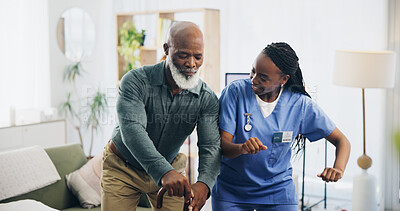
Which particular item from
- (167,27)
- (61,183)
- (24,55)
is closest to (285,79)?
(61,183)

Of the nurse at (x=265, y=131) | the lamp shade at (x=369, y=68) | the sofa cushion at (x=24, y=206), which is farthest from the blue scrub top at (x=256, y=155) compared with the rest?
the lamp shade at (x=369, y=68)

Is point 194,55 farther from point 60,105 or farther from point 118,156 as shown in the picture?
point 60,105

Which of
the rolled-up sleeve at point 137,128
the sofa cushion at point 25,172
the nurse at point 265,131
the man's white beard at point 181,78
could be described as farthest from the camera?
the sofa cushion at point 25,172

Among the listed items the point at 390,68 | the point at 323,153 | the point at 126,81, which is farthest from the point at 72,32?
the point at 126,81

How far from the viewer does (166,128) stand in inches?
65.4

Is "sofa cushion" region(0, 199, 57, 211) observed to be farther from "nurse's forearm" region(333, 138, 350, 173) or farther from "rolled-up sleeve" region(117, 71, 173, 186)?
"nurse's forearm" region(333, 138, 350, 173)

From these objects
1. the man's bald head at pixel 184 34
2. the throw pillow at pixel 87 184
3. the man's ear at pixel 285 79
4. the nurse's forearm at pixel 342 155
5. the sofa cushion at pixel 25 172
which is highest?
the man's bald head at pixel 184 34

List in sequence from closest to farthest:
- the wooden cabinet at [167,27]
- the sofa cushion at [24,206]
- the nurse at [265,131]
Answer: the nurse at [265,131]
the sofa cushion at [24,206]
the wooden cabinet at [167,27]

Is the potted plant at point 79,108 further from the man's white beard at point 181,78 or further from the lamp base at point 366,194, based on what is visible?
the man's white beard at point 181,78

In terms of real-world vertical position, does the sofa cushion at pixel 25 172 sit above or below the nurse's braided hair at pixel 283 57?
below

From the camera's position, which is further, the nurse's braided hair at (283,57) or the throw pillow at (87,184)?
the throw pillow at (87,184)

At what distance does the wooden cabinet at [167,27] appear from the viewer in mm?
4414

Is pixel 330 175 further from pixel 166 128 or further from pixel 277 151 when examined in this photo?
pixel 166 128

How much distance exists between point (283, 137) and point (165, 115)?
0.44 meters
